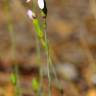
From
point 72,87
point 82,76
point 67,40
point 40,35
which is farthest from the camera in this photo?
point 67,40

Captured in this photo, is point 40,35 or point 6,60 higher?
point 40,35

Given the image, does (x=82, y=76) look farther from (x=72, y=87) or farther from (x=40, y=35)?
(x=40, y=35)

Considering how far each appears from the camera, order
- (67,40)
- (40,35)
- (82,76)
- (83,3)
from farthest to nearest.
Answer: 1. (83,3)
2. (67,40)
3. (82,76)
4. (40,35)

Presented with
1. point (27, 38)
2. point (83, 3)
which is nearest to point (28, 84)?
point (27, 38)

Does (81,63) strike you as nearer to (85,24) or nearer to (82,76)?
(82,76)

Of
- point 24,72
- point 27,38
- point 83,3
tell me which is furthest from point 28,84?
point 83,3

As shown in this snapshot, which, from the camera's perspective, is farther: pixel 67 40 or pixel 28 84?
pixel 67 40
